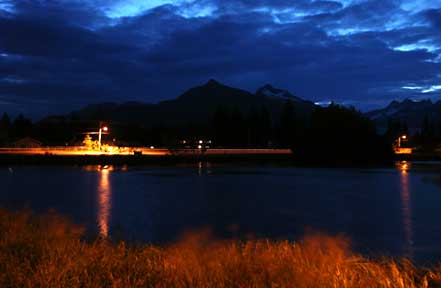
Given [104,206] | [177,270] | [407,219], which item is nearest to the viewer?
[177,270]

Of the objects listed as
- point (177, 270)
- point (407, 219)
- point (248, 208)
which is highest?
point (177, 270)

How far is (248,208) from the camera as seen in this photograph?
35688 millimetres

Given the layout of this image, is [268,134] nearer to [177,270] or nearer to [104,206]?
[104,206]

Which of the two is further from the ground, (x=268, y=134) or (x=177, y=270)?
(x=268, y=134)

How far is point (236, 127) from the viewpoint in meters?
145

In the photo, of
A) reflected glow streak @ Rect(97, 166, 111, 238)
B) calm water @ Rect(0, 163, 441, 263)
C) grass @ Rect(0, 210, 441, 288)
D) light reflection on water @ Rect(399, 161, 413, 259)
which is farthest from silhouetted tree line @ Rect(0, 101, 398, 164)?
grass @ Rect(0, 210, 441, 288)

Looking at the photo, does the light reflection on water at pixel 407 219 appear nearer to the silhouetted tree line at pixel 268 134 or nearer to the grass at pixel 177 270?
the grass at pixel 177 270

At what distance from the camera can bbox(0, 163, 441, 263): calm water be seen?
25062 millimetres

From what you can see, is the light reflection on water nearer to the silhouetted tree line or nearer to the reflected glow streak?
the reflected glow streak

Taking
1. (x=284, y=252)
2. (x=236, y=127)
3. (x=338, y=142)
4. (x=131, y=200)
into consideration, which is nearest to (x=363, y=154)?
(x=338, y=142)

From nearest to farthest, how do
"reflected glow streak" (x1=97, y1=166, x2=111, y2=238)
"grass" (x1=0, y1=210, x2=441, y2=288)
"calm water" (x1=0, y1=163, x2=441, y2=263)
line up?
1. "grass" (x1=0, y1=210, x2=441, y2=288)
2. "calm water" (x1=0, y1=163, x2=441, y2=263)
3. "reflected glow streak" (x1=97, y1=166, x2=111, y2=238)

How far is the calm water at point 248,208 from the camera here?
25062 millimetres

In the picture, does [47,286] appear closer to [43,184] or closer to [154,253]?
[154,253]

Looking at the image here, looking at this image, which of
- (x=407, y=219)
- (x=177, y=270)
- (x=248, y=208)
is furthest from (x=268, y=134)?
(x=177, y=270)
